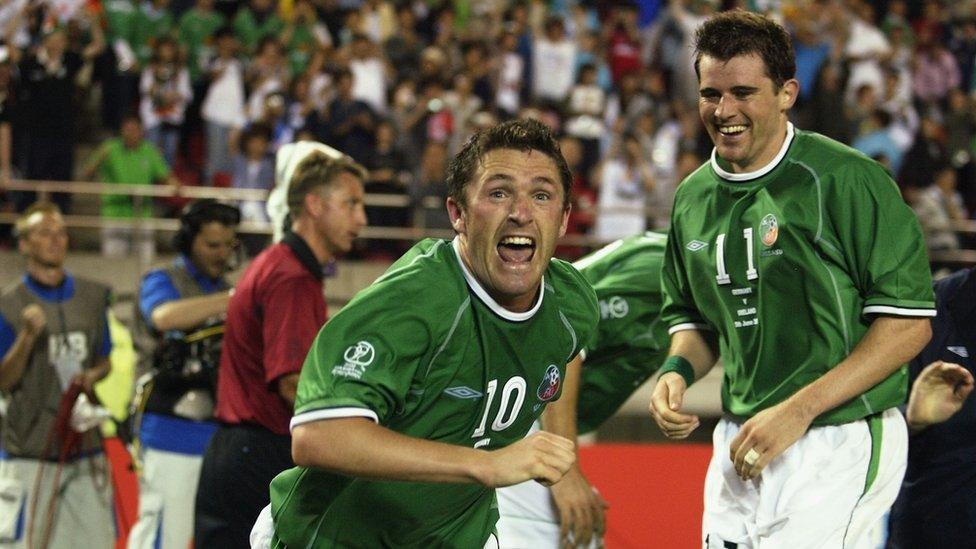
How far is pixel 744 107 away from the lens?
413 cm

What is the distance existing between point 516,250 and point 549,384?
17.4 inches

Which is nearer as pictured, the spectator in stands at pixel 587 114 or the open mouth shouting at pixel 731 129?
the open mouth shouting at pixel 731 129

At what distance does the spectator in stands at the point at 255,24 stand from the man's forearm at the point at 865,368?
10730 millimetres

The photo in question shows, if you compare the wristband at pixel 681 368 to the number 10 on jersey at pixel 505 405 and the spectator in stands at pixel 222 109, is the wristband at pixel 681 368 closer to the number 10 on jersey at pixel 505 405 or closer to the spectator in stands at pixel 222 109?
the number 10 on jersey at pixel 505 405

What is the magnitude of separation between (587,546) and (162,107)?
9.02 meters

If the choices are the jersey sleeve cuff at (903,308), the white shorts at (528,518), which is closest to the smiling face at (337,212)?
the white shorts at (528,518)

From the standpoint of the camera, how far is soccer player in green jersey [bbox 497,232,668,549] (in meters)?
4.93

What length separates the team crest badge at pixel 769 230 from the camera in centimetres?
412

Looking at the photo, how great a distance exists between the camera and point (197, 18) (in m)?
13.7

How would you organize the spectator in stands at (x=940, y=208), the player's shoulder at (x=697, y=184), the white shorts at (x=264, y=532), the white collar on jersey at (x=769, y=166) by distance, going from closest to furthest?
the white shorts at (x=264, y=532)
the white collar on jersey at (x=769, y=166)
the player's shoulder at (x=697, y=184)
the spectator in stands at (x=940, y=208)

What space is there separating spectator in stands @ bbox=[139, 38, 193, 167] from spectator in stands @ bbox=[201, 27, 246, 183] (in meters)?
0.25

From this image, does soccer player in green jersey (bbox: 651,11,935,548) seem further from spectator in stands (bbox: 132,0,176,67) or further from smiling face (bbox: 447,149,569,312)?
spectator in stands (bbox: 132,0,176,67)

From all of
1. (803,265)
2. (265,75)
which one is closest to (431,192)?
(265,75)

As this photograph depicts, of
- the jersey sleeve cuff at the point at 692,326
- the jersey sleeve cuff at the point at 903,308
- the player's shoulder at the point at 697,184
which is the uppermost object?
the player's shoulder at the point at 697,184
